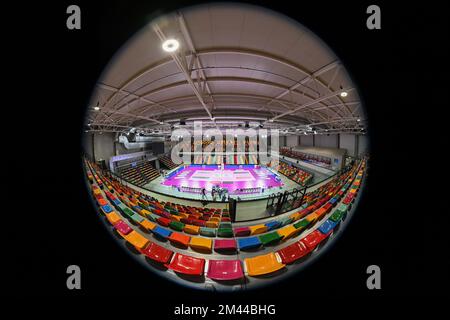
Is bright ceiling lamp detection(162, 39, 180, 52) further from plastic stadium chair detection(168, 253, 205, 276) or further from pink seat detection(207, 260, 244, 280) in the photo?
pink seat detection(207, 260, 244, 280)

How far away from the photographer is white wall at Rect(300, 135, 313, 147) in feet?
36.4

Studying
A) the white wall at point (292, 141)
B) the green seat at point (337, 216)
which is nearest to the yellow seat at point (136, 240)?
the green seat at point (337, 216)

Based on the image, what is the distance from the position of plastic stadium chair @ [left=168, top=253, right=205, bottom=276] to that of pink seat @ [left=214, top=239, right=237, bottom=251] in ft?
2.05

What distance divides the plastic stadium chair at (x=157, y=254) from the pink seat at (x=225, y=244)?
0.84 metres

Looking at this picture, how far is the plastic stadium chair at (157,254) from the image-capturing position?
1.64 m

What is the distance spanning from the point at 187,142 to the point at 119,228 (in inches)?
669

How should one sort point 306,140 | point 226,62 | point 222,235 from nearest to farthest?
point 222,235, point 226,62, point 306,140

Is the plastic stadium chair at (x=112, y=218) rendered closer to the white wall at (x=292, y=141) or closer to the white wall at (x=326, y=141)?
the white wall at (x=326, y=141)

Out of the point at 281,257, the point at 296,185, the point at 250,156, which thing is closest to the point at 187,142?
the point at 250,156

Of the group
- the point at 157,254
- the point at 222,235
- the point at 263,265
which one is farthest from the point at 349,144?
the point at 157,254

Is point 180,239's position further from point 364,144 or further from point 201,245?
point 364,144

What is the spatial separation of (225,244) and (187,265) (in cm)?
82

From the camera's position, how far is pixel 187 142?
18.1m

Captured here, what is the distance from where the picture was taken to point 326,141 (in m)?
9.48
